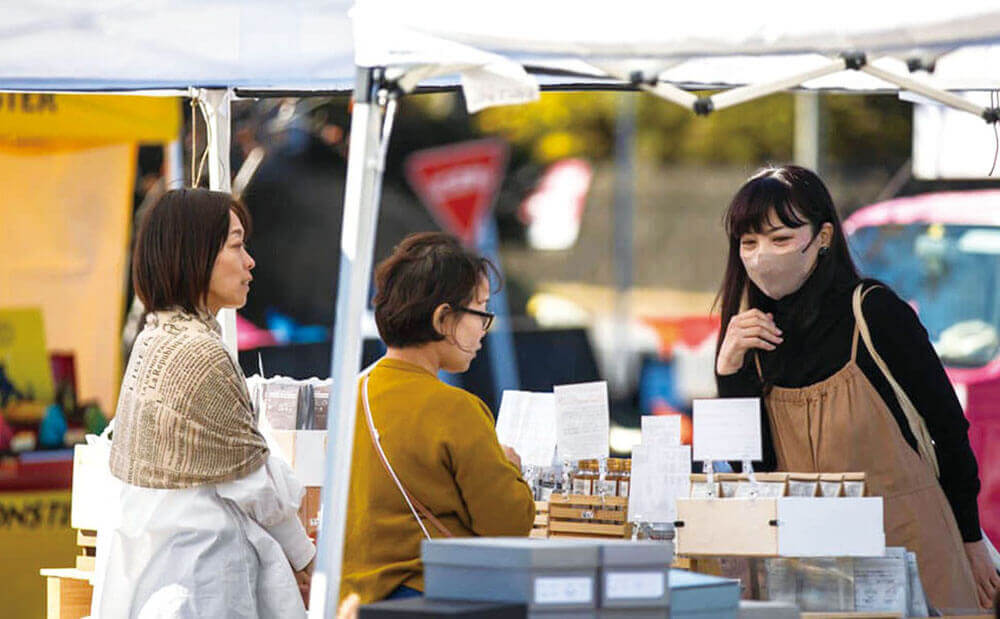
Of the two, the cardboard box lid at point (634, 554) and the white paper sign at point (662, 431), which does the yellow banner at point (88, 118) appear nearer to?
the white paper sign at point (662, 431)

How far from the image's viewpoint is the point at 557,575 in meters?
2.85

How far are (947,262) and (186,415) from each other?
21.4ft

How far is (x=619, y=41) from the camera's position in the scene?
9.86 ft

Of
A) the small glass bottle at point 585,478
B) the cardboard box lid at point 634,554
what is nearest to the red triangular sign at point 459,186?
the small glass bottle at point 585,478

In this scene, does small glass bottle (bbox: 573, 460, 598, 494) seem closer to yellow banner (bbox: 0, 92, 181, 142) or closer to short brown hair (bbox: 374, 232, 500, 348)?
short brown hair (bbox: 374, 232, 500, 348)

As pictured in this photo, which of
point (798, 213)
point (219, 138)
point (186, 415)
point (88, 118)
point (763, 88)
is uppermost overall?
point (88, 118)

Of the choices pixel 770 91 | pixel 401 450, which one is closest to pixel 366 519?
pixel 401 450

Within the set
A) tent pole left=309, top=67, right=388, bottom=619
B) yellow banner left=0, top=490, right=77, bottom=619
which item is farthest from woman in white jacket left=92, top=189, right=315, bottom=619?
yellow banner left=0, top=490, right=77, bottom=619

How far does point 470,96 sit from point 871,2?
814mm

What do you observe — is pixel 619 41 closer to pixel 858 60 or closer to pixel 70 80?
pixel 858 60

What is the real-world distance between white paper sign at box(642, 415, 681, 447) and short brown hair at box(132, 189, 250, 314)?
1168 mm

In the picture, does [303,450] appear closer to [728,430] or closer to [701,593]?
[728,430]

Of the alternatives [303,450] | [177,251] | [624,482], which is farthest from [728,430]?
[177,251]

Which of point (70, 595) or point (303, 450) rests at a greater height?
point (303, 450)
